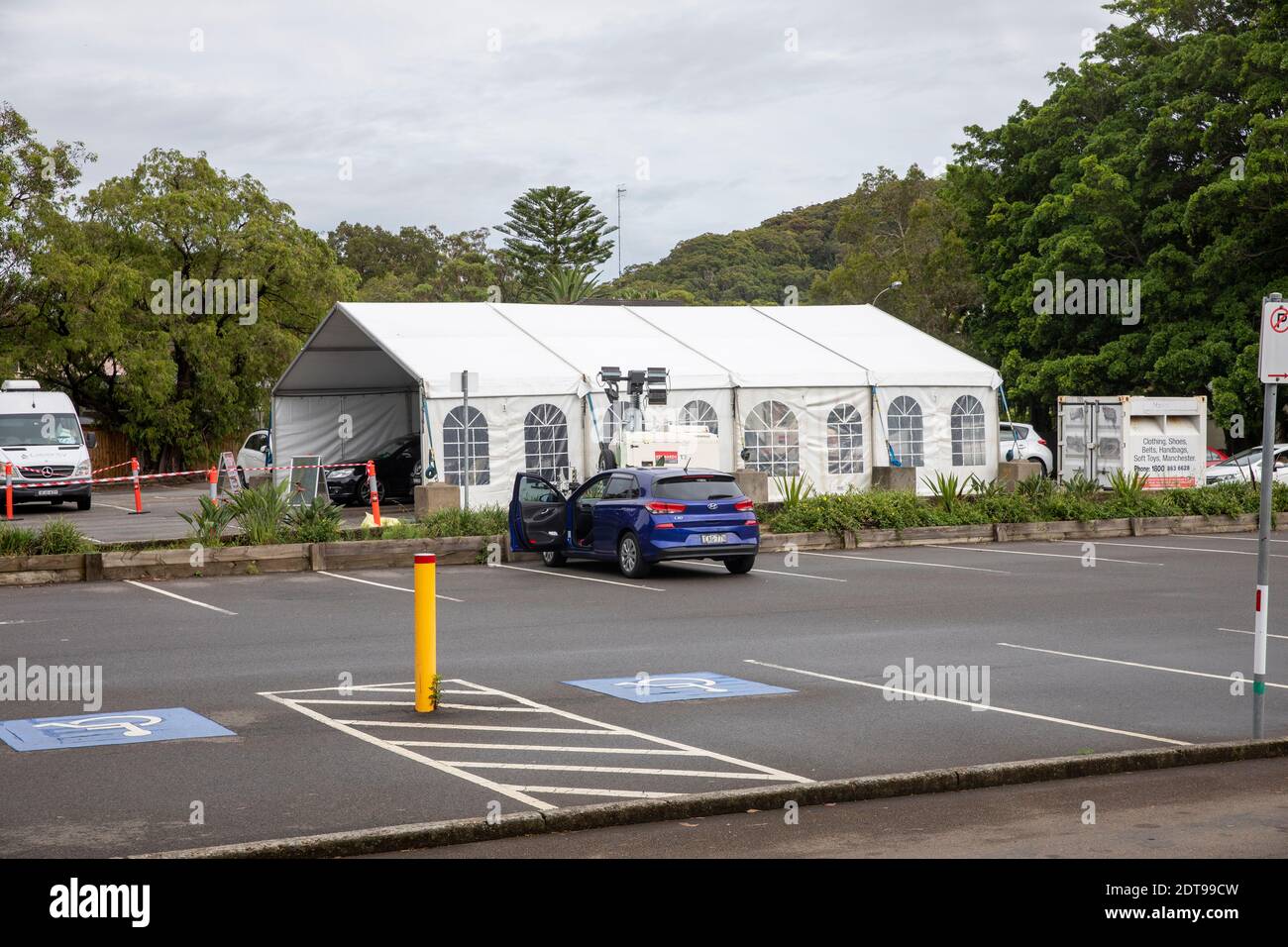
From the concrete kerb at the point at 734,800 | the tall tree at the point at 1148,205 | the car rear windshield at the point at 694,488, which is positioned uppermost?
the tall tree at the point at 1148,205

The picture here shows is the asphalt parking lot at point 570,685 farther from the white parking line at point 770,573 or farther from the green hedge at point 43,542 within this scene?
the green hedge at point 43,542

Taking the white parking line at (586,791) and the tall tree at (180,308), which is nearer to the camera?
the white parking line at (586,791)

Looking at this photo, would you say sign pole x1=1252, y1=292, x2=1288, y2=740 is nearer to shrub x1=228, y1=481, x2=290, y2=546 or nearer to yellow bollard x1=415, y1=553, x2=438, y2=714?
yellow bollard x1=415, y1=553, x2=438, y2=714

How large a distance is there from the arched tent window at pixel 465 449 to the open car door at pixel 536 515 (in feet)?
19.5

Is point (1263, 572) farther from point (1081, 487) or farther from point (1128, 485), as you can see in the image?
point (1128, 485)

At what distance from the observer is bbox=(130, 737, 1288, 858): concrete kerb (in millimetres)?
6898

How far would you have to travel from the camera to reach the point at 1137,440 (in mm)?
30906

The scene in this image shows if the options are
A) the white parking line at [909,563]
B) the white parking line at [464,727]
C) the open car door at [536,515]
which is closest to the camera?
the white parking line at [464,727]

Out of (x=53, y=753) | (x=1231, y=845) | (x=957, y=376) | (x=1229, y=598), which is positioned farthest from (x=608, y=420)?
(x=1231, y=845)

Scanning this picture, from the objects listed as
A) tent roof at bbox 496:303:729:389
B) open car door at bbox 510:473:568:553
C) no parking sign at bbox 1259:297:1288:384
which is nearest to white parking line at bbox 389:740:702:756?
no parking sign at bbox 1259:297:1288:384

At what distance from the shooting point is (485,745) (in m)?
9.27

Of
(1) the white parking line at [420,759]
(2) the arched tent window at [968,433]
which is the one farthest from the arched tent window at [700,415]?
(1) the white parking line at [420,759]

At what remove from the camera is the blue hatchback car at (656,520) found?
1942 cm

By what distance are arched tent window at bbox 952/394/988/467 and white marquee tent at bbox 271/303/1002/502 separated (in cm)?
3
